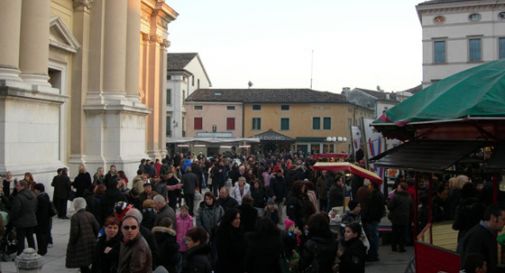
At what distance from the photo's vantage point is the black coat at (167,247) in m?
6.81

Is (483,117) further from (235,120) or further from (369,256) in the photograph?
(235,120)

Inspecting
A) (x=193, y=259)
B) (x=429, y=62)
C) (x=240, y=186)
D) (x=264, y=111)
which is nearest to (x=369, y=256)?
(x=240, y=186)

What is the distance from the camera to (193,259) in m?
6.28

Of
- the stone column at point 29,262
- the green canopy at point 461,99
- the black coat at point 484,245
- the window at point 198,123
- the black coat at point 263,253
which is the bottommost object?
the stone column at point 29,262

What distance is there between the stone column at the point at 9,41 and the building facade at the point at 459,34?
126ft

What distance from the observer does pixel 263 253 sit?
6.87m

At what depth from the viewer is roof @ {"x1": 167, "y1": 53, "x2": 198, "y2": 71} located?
62125 mm

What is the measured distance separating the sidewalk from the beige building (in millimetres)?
2284

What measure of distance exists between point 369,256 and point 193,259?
6.32 m

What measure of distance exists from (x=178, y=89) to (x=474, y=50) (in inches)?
1201

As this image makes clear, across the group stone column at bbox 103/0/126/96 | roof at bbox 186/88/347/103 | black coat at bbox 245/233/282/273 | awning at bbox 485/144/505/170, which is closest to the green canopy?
awning at bbox 485/144/505/170

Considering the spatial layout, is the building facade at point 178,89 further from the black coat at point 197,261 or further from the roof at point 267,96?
the black coat at point 197,261

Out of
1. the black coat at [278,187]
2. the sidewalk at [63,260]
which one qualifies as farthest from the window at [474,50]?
the sidewalk at [63,260]

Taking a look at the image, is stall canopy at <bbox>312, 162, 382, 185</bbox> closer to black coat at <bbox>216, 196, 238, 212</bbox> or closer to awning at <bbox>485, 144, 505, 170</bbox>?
black coat at <bbox>216, 196, 238, 212</bbox>
